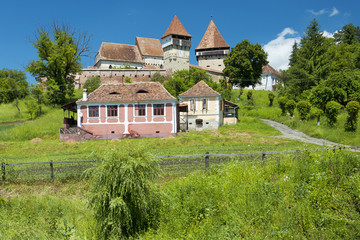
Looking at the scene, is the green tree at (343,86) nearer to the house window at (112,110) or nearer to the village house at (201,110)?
the village house at (201,110)

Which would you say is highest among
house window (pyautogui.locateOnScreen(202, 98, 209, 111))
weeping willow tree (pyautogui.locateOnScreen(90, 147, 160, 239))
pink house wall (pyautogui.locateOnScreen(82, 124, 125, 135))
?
house window (pyautogui.locateOnScreen(202, 98, 209, 111))

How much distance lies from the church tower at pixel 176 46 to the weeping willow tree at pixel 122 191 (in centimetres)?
5032

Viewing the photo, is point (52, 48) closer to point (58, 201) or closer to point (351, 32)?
point (58, 201)

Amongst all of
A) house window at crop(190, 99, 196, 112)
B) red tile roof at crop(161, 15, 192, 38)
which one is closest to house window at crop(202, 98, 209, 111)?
house window at crop(190, 99, 196, 112)

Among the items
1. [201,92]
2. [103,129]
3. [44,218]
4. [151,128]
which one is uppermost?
[201,92]

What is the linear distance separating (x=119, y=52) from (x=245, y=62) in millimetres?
31879

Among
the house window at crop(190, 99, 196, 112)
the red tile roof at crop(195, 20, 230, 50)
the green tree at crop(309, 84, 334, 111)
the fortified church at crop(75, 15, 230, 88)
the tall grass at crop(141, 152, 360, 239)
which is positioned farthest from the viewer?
the red tile roof at crop(195, 20, 230, 50)

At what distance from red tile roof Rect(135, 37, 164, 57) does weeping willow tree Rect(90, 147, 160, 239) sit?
59.3 m

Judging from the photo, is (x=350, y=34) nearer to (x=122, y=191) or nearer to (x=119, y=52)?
(x=119, y=52)

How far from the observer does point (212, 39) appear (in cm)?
6328

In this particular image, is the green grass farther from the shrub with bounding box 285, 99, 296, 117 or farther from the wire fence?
the wire fence

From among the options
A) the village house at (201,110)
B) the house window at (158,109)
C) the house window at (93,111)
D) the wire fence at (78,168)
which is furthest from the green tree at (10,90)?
the wire fence at (78,168)

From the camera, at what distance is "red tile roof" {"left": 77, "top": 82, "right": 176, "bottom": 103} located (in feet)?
86.0

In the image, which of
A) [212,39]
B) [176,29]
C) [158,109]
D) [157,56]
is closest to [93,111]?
[158,109]
